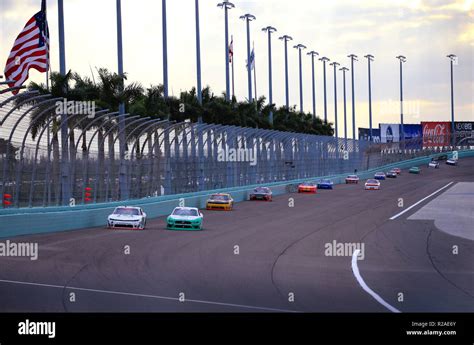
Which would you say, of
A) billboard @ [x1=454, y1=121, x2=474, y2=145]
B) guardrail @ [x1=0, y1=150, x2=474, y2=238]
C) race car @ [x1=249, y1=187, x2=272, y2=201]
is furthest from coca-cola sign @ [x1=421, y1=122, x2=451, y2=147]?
guardrail @ [x1=0, y1=150, x2=474, y2=238]

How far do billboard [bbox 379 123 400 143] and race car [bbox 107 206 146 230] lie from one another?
15103 cm

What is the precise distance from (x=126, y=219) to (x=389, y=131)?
152998 mm

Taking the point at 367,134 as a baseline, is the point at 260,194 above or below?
below

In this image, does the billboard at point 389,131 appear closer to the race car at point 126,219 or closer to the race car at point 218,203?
the race car at point 218,203

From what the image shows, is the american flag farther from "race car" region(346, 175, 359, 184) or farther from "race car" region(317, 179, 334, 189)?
"race car" region(346, 175, 359, 184)

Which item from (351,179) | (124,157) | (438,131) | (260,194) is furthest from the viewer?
(438,131)

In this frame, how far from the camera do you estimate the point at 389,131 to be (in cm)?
18425

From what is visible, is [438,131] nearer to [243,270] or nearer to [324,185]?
[324,185]

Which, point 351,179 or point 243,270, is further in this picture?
point 351,179

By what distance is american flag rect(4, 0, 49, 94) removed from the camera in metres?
33.2

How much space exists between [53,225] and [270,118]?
7155 cm

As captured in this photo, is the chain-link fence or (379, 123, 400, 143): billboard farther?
(379, 123, 400, 143): billboard

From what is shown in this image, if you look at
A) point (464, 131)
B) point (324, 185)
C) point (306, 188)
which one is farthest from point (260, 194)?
point (464, 131)

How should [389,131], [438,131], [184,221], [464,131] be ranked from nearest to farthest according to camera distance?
[184,221]
[438,131]
[464,131]
[389,131]
